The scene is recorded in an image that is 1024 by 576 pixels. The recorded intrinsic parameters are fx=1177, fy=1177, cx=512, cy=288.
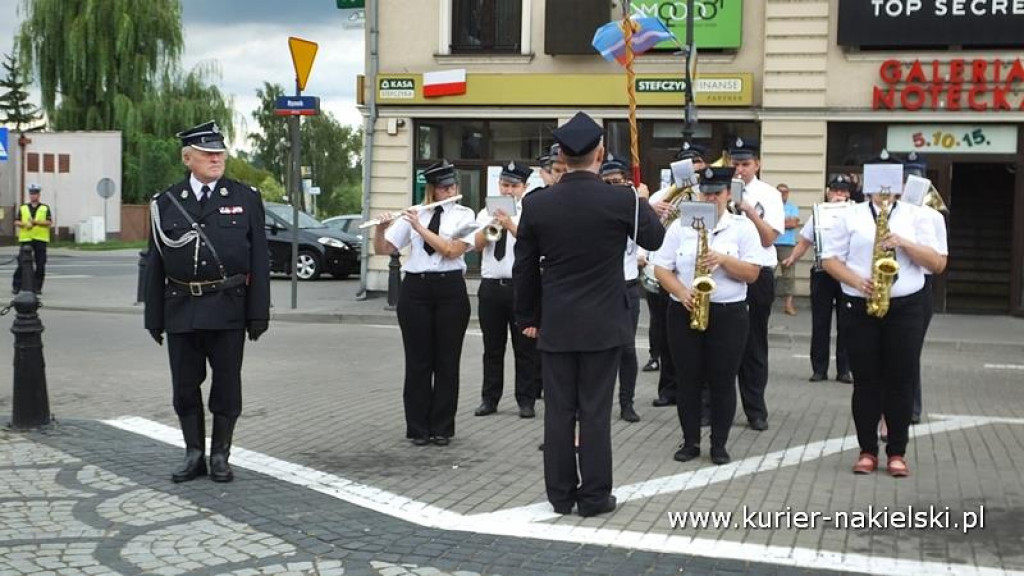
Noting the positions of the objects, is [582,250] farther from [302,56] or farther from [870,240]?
[302,56]

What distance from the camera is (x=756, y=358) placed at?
896 cm

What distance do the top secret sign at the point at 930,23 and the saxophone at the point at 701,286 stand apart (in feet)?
41.0

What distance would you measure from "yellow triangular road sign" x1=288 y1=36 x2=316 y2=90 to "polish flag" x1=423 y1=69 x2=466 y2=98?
2643 mm

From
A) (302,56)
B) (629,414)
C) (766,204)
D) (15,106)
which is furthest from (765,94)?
(15,106)

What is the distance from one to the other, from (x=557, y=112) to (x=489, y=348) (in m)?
11.4

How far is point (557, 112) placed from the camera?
66.1 feet

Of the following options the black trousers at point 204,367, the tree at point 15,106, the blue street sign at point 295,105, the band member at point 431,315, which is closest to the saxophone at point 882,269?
the band member at point 431,315

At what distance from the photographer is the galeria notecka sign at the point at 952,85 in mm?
17984

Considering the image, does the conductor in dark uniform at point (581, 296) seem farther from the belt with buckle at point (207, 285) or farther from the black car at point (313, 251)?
the black car at point (313, 251)

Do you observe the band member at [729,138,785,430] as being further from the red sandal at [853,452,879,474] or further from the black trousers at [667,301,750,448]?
the red sandal at [853,452,879,474]

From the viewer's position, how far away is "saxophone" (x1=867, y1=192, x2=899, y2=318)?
6797 mm

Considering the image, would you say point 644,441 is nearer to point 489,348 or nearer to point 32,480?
point 489,348

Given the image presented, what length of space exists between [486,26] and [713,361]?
46.9ft

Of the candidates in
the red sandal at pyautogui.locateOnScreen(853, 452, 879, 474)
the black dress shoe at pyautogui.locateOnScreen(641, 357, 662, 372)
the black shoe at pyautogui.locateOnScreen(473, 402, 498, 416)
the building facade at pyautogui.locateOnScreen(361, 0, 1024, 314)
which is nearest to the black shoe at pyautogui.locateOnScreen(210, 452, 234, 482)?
the black shoe at pyautogui.locateOnScreen(473, 402, 498, 416)
